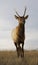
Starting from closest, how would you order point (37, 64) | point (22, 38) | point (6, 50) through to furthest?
point (37, 64) < point (22, 38) < point (6, 50)

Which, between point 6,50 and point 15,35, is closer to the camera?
point 15,35

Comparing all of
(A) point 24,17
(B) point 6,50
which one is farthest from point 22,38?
(B) point 6,50

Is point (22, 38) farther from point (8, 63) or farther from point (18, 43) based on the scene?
point (8, 63)

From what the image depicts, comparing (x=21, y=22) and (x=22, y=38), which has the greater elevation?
(x=21, y=22)

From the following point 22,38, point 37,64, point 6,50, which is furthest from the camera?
point 6,50

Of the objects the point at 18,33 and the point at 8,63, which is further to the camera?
the point at 18,33

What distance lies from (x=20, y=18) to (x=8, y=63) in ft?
13.4

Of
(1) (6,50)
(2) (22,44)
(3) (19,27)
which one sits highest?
(3) (19,27)

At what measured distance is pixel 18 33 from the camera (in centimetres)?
1353

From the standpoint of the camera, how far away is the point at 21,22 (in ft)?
43.7

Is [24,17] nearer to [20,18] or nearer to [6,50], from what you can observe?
[20,18]

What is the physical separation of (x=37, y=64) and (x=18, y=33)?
3940mm

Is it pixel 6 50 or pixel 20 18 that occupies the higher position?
pixel 20 18

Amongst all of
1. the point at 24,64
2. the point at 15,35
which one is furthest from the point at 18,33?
the point at 24,64
